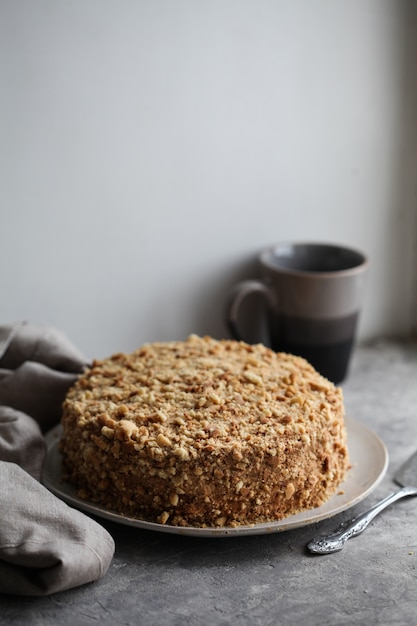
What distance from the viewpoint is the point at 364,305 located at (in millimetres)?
1679

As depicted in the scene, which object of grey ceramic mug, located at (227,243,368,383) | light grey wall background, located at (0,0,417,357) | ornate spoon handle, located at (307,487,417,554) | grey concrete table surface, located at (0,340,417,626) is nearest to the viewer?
grey concrete table surface, located at (0,340,417,626)

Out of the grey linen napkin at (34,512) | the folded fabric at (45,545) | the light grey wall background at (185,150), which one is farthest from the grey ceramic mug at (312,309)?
the folded fabric at (45,545)

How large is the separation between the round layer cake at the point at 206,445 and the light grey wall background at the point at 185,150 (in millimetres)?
338

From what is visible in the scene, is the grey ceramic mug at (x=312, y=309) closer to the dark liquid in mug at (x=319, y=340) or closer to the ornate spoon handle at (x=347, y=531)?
the dark liquid in mug at (x=319, y=340)

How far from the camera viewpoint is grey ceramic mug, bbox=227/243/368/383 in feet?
4.58

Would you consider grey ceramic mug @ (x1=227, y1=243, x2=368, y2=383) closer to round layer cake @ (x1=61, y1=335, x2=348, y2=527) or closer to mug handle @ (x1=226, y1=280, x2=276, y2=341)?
mug handle @ (x1=226, y1=280, x2=276, y2=341)

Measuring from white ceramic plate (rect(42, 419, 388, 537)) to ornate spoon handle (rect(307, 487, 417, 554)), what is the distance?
0.02 metres

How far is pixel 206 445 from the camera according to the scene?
934 mm

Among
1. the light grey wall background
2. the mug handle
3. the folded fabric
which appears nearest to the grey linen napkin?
the folded fabric

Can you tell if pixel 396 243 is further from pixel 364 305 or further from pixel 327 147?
pixel 327 147

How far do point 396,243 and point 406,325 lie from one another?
18 cm

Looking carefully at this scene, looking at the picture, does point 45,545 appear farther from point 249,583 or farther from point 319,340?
point 319,340

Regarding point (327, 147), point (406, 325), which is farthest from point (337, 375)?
point (327, 147)

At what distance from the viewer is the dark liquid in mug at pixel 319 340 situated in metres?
1.42
